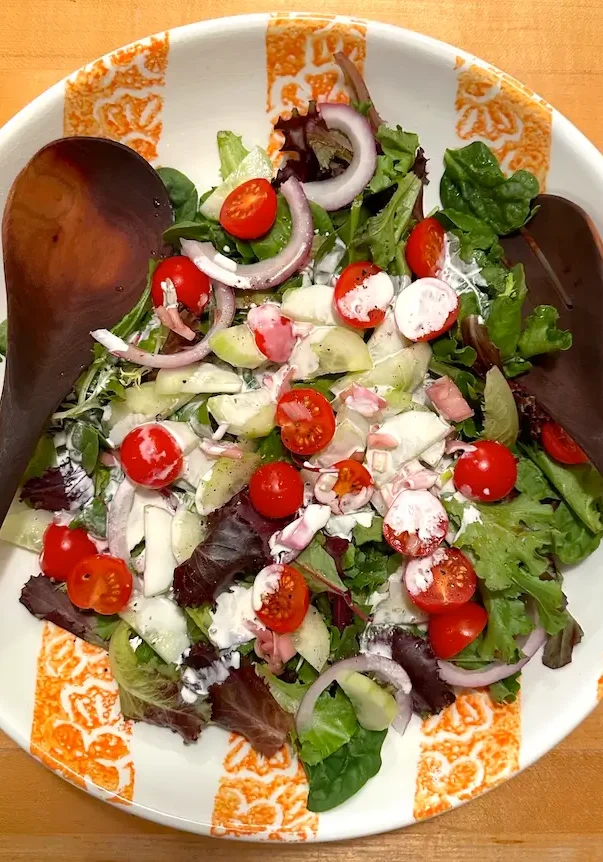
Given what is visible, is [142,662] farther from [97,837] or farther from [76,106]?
[76,106]

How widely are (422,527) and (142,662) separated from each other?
0.77 m

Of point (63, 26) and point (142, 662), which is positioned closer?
point (142, 662)

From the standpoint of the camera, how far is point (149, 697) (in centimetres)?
164

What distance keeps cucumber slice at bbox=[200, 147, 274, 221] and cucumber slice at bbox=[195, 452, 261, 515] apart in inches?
23.9

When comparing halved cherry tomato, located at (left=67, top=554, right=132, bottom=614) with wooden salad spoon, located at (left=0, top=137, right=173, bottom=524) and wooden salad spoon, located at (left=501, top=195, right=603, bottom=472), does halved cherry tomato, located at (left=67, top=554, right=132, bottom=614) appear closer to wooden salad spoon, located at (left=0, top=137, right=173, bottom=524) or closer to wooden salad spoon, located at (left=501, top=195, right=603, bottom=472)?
wooden salad spoon, located at (left=0, top=137, right=173, bottom=524)

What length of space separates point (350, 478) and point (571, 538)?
0.57 metres

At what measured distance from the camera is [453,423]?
5.43ft

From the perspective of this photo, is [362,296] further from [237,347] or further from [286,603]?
[286,603]

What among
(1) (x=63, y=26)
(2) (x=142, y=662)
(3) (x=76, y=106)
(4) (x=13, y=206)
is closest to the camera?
(4) (x=13, y=206)

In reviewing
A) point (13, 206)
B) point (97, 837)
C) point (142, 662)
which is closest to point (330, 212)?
point (13, 206)

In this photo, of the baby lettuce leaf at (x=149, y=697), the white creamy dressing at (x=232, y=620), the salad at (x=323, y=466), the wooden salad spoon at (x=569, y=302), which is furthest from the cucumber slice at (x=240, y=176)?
the baby lettuce leaf at (x=149, y=697)

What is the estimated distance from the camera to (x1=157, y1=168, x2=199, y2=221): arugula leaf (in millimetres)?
1685

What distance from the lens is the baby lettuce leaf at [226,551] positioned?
1582mm

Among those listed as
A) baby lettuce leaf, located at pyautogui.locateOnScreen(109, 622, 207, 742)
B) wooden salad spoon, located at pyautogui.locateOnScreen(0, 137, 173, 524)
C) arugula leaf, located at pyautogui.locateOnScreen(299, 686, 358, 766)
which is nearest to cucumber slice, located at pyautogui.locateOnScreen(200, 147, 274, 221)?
wooden salad spoon, located at pyautogui.locateOnScreen(0, 137, 173, 524)
